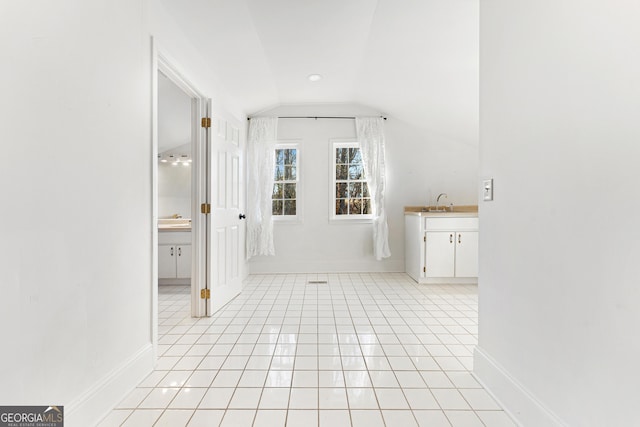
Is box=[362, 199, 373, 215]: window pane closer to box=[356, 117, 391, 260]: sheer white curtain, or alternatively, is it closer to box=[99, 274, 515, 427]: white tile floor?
box=[356, 117, 391, 260]: sheer white curtain

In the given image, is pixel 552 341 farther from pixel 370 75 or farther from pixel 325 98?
pixel 325 98

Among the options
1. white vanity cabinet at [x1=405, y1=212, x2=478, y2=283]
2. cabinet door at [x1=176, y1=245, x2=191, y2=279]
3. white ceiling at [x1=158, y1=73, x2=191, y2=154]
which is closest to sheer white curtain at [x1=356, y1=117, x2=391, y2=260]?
white vanity cabinet at [x1=405, y1=212, x2=478, y2=283]

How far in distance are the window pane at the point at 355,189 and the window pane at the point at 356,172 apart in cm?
11

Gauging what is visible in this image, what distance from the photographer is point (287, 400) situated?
1691 mm

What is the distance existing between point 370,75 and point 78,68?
124 inches

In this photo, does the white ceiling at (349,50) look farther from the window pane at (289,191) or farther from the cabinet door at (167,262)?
the cabinet door at (167,262)

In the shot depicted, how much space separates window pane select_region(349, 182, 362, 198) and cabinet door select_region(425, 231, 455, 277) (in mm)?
1358

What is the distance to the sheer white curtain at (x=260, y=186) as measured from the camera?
4820mm

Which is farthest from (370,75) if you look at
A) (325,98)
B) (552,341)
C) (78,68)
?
(552,341)

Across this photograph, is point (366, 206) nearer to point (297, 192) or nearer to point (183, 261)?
point (297, 192)

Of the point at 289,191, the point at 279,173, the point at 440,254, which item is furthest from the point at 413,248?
the point at 279,173

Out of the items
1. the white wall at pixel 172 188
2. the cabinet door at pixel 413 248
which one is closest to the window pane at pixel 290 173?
the white wall at pixel 172 188

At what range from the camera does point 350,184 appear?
203 inches

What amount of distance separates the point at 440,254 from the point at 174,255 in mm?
3536
